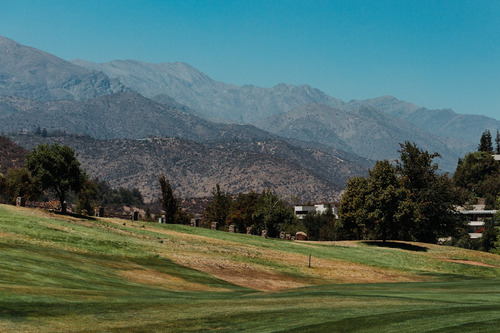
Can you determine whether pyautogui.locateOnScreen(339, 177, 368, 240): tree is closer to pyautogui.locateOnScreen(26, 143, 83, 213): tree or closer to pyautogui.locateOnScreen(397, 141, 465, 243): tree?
pyautogui.locateOnScreen(397, 141, 465, 243): tree

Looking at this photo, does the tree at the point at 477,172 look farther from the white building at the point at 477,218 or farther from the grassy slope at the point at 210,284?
the grassy slope at the point at 210,284

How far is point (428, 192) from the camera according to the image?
9594cm

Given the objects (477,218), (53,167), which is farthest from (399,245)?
(477,218)

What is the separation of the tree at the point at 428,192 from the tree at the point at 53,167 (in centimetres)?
5007

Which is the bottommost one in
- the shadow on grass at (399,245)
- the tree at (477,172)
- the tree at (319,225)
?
the shadow on grass at (399,245)

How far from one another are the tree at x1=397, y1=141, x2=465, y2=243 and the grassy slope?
17170mm

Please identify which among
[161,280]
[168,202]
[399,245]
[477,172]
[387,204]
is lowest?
[161,280]

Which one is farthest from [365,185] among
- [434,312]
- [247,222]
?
[434,312]

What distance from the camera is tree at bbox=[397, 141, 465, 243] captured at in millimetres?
96312

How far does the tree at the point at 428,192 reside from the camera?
316 ft

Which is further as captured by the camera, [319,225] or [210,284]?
[319,225]

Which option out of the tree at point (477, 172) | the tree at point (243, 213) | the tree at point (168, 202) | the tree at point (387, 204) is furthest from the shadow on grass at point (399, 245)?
the tree at point (477, 172)

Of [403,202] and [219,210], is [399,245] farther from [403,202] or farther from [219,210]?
[219,210]

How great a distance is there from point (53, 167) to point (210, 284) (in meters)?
39.4
